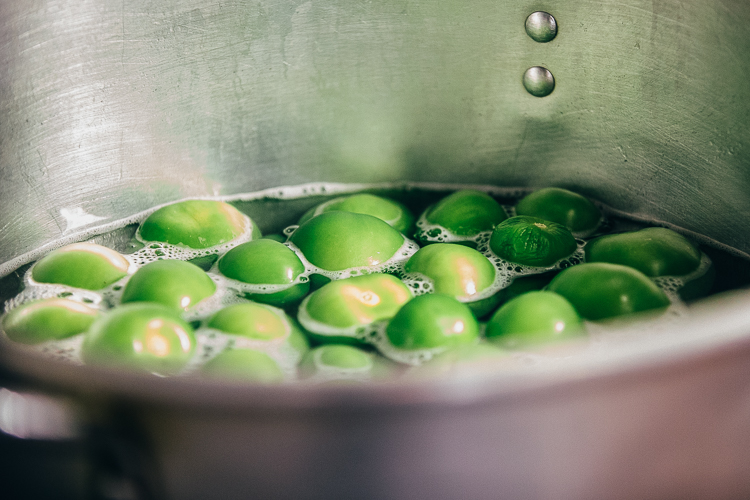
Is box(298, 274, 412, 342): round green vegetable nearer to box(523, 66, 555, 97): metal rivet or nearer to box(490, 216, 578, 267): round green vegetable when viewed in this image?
box(490, 216, 578, 267): round green vegetable

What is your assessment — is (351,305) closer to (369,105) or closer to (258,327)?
(258,327)

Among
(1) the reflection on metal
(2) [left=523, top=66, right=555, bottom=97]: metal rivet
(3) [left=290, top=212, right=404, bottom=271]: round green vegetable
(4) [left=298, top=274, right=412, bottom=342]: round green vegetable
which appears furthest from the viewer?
(2) [left=523, top=66, right=555, bottom=97]: metal rivet

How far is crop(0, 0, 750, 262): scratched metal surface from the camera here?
0.70m

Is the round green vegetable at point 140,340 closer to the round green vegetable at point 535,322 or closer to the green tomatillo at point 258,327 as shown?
the green tomatillo at point 258,327

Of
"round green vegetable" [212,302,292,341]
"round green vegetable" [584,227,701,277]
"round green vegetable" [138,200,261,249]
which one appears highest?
"round green vegetable" [138,200,261,249]

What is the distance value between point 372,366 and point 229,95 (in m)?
0.46

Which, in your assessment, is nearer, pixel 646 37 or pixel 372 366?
pixel 372 366

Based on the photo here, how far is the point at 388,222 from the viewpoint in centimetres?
78

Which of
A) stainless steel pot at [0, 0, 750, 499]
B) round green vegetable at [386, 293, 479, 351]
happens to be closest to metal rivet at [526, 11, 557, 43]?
stainless steel pot at [0, 0, 750, 499]

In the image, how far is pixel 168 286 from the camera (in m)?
0.58

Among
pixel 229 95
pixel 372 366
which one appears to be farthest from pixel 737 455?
pixel 229 95

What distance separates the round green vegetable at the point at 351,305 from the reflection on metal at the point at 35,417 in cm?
28

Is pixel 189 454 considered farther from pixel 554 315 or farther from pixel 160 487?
pixel 554 315

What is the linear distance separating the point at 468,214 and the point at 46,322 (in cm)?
45
